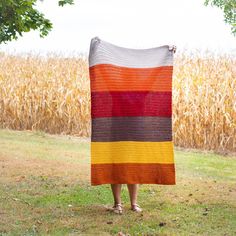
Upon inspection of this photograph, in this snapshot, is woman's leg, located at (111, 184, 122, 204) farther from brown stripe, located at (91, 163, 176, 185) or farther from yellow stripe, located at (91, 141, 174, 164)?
yellow stripe, located at (91, 141, 174, 164)

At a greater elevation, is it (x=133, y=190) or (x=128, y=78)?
(x=128, y=78)

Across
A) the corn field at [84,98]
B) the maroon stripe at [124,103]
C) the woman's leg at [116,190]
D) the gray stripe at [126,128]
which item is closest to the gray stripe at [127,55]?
→ the maroon stripe at [124,103]

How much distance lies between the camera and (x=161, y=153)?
22.1 feet

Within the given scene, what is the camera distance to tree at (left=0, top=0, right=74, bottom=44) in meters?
8.40

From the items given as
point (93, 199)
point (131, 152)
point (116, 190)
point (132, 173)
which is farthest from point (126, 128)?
point (93, 199)

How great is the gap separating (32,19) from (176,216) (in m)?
3.43

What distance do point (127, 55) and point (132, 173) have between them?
1195mm

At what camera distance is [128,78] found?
21.9 feet

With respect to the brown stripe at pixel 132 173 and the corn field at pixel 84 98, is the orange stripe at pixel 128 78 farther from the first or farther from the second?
the corn field at pixel 84 98

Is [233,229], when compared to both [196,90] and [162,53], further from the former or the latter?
[196,90]

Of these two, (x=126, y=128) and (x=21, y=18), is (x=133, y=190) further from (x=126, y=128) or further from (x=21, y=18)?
(x=21, y=18)

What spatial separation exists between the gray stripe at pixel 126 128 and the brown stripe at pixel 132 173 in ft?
0.89

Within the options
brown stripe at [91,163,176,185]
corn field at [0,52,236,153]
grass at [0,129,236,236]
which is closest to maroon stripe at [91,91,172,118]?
brown stripe at [91,163,176,185]

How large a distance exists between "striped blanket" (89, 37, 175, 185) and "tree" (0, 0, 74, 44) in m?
2.09
